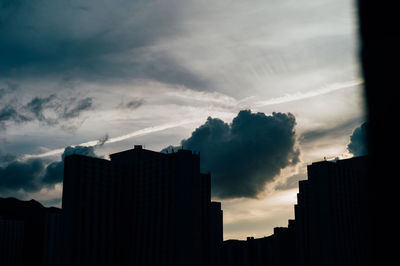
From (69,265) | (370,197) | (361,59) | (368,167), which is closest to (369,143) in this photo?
(368,167)

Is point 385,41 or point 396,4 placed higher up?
point 396,4

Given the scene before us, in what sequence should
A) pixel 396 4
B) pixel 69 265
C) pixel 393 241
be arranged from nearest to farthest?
pixel 396 4 → pixel 393 241 → pixel 69 265

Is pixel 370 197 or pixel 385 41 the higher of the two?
pixel 385 41

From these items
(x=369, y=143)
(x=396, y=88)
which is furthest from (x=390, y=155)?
(x=396, y=88)

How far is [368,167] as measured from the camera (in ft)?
73.4

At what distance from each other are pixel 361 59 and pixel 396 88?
127 inches

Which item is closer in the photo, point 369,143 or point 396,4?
point 396,4

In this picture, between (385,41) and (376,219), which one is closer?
(385,41)

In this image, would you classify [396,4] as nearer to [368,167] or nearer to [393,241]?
[368,167]

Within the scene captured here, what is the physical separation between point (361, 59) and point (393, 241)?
911 centimetres

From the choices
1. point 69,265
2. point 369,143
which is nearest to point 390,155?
point 369,143

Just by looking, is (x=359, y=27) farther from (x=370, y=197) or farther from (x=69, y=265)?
(x=69, y=265)

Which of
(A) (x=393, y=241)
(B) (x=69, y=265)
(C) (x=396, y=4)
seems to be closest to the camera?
(C) (x=396, y=4)

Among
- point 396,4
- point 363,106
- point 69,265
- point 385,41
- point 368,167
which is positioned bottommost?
point 69,265
